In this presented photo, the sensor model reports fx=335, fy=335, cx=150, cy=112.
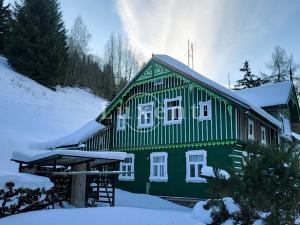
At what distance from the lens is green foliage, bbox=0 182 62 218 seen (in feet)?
34.5

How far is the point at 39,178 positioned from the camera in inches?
568

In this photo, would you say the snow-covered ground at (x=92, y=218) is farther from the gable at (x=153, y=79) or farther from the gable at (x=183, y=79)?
the gable at (x=153, y=79)

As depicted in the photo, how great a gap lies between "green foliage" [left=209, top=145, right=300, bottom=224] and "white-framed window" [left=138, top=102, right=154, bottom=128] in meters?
13.4

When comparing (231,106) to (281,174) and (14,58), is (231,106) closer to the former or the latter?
(281,174)

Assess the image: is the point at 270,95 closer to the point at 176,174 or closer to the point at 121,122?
the point at 176,174

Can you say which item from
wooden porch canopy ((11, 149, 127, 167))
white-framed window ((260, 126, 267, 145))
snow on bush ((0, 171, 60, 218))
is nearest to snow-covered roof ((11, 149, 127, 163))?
wooden porch canopy ((11, 149, 127, 167))

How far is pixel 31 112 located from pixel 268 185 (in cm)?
2662

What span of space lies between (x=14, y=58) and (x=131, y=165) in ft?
73.7

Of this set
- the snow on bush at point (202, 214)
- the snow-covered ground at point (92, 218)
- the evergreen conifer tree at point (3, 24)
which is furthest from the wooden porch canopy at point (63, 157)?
the evergreen conifer tree at point (3, 24)

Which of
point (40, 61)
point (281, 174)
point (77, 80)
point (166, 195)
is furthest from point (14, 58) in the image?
point (281, 174)

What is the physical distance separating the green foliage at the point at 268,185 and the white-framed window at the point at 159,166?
1167 cm

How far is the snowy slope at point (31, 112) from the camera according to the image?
81.2 feet

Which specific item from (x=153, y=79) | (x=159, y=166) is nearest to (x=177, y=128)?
(x=159, y=166)

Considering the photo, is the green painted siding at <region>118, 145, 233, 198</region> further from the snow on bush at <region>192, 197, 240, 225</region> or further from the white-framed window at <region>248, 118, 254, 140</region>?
the snow on bush at <region>192, 197, 240, 225</region>
